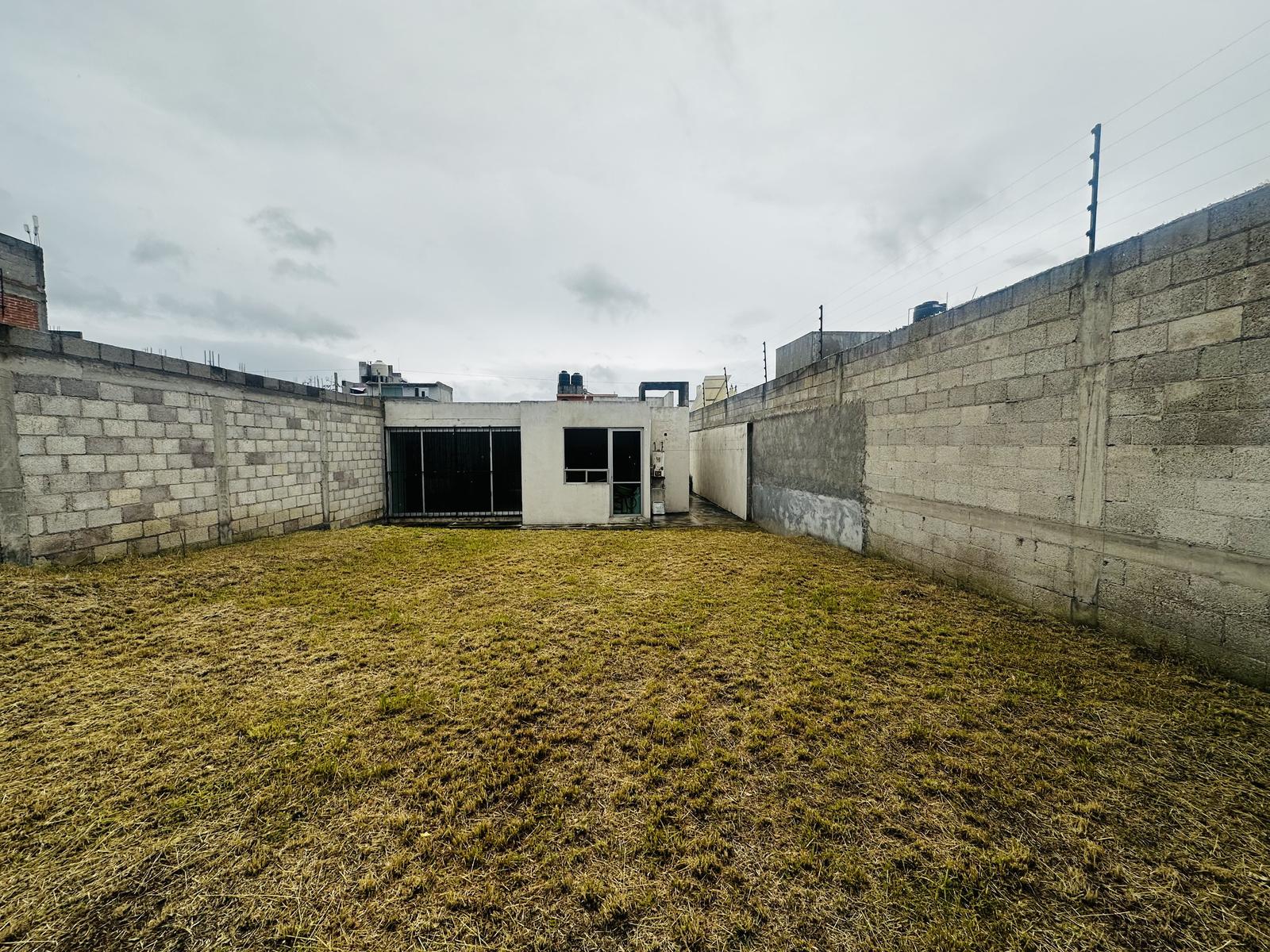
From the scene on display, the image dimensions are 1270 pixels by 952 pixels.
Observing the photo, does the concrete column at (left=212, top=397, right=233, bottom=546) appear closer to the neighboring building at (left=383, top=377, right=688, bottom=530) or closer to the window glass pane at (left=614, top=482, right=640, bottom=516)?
the neighboring building at (left=383, top=377, right=688, bottom=530)

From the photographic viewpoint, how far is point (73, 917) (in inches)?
61.4

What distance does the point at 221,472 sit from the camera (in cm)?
637

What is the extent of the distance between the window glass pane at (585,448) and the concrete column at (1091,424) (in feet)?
23.9

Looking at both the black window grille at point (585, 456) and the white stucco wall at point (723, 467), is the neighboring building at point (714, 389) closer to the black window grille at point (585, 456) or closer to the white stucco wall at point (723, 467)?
the white stucco wall at point (723, 467)

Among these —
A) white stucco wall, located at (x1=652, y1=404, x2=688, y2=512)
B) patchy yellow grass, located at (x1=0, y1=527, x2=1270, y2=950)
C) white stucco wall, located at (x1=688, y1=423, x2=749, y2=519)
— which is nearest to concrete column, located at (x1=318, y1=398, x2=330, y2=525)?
patchy yellow grass, located at (x1=0, y1=527, x2=1270, y2=950)

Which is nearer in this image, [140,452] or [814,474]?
[140,452]

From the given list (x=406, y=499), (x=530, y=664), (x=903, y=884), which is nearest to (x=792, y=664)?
(x=903, y=884)

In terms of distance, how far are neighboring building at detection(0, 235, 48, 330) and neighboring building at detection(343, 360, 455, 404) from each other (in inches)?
284

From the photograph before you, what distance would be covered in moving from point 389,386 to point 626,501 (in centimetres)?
1335

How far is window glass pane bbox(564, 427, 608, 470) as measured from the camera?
9578mm

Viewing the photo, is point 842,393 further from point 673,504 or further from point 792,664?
point 673,504

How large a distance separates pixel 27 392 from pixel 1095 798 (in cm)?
864

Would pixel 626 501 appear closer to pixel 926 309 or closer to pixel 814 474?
pixel 814 474

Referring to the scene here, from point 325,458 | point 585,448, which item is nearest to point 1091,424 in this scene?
point 585,448
